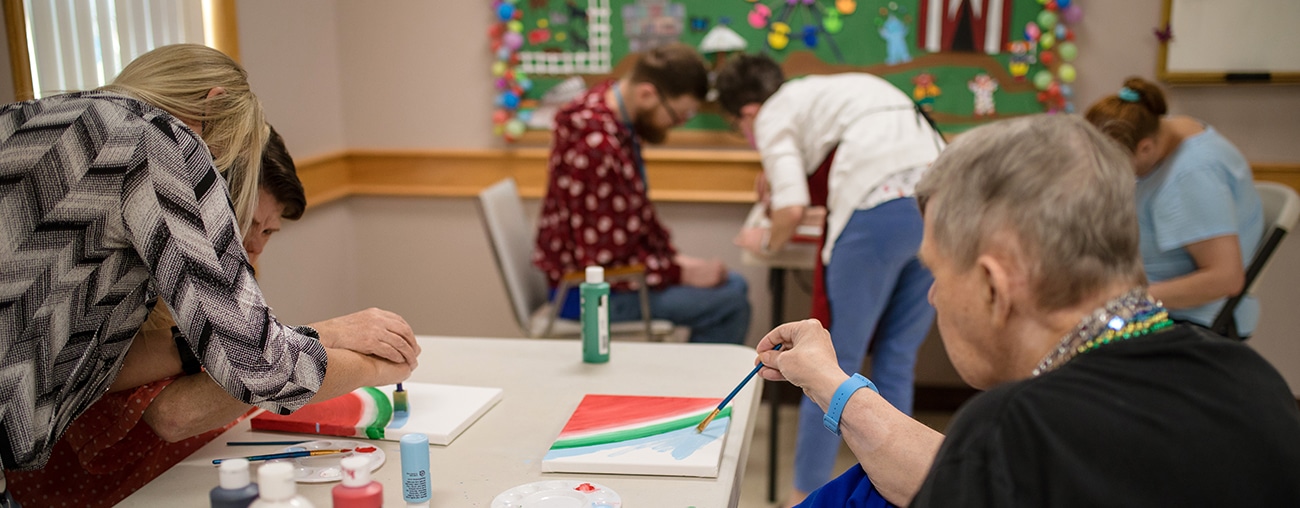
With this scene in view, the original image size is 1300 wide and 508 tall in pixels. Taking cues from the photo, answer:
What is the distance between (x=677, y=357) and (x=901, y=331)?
38.0 inches

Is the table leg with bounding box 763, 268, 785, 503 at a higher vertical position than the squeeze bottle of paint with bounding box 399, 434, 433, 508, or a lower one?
lower

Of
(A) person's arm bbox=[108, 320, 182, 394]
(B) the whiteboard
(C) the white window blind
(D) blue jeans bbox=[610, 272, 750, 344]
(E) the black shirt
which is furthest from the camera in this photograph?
(B) the whiteboard

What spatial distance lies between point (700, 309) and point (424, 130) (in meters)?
1.51

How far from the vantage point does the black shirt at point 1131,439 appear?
0.85 metres

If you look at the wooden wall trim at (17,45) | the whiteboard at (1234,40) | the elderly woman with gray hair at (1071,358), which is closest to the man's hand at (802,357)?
the elderly woman with gray hair at (1071,358)

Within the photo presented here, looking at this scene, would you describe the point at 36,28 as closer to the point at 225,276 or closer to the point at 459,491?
the point at 225,276

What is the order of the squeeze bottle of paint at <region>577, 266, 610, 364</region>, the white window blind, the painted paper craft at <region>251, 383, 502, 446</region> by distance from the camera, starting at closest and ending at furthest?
the painted paper craft at <region>251, 383, 502, 446</region> → the squeeze bottle of paint at <region>577, 266, 610, 364</region> → the white window blind

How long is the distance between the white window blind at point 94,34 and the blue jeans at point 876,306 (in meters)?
1.85

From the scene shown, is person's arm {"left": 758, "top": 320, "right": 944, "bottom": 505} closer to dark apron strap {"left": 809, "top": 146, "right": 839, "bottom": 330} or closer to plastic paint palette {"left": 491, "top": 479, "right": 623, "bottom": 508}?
plastic paint palette {"left": 491, "top": 479, "right": 623, "bottom": 508}

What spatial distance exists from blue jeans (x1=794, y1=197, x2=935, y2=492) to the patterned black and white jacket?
5.41 feet

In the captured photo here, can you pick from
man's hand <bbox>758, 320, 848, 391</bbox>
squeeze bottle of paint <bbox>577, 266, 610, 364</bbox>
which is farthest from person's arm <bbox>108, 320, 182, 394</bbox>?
man's hand <bbox>758, 320, 848, 391</bbox>

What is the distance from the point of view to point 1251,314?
2691 millimetres

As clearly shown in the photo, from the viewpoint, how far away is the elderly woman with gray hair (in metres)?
0.85

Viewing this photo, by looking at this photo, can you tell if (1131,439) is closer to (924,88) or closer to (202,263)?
(202,263)
